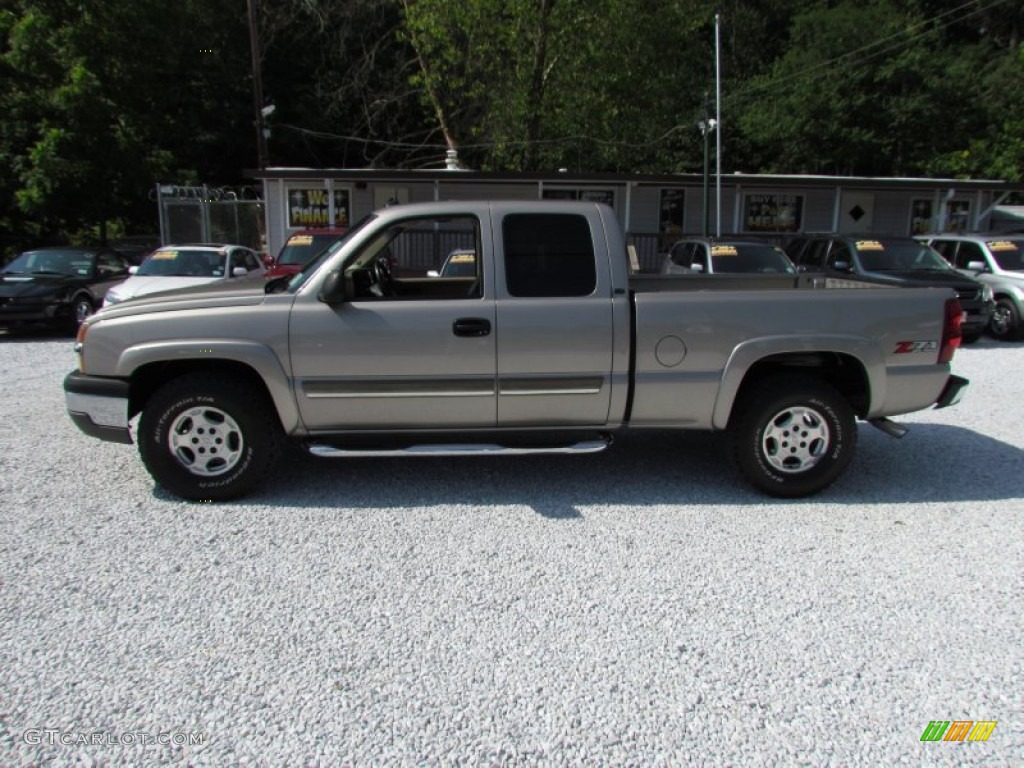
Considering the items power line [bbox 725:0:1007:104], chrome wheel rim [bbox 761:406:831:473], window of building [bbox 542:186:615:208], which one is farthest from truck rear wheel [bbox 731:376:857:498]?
power line [bbox 725:0:1007:104]

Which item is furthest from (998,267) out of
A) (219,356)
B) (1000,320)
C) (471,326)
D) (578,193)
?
(219,356)

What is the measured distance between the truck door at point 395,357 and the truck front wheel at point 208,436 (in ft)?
1.03

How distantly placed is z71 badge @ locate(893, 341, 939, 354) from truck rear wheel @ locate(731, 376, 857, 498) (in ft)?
1.52

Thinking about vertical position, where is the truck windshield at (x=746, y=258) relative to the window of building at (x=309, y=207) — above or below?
below

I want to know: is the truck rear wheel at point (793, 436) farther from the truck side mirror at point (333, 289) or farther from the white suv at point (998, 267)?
the white suv at point (998, 267)

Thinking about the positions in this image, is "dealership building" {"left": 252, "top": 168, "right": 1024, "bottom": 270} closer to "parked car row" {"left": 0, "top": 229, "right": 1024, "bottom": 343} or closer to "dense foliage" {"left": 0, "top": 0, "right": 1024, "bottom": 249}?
"dense foliage" {"left": 0, "top": 0, "right": 1024, "bottom": 249}

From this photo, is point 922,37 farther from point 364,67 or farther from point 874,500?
point 874,500

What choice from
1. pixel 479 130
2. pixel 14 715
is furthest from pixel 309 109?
pixel 14 715

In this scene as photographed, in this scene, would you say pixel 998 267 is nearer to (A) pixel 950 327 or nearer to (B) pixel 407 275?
(A) pixel 950 327

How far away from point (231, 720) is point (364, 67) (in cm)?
2867

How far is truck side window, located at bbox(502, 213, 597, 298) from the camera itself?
4.50 meters

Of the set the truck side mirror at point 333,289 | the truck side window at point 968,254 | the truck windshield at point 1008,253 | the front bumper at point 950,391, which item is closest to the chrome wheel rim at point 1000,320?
the truck windshield at point 1008,253

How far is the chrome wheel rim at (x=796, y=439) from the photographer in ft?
15.3

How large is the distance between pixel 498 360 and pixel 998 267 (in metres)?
11.7
